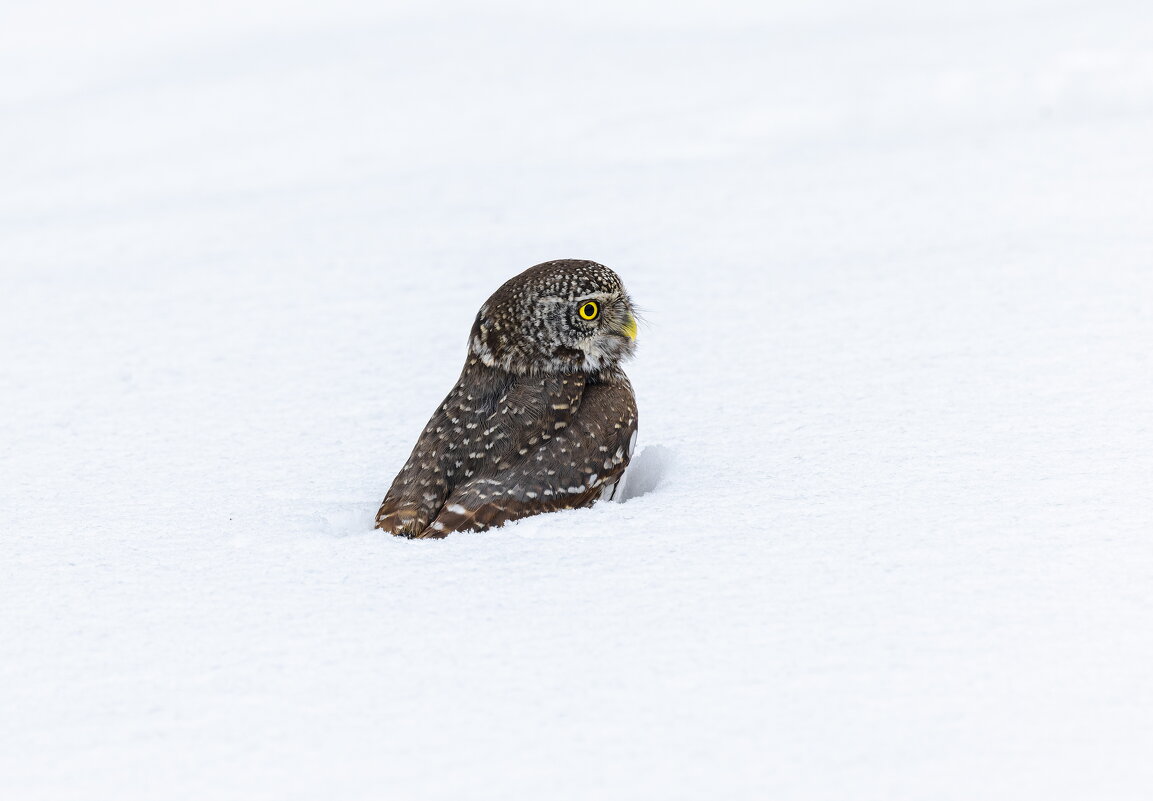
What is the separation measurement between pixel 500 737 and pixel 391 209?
5.13m

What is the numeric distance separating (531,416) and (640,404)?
39.5 inches

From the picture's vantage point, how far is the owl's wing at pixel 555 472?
352 centimetres

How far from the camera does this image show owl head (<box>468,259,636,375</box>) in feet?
12.7

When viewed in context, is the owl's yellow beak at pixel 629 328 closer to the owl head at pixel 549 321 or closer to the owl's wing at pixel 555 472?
the owl head at pixel 549 321

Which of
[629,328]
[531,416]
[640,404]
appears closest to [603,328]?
[629,328]

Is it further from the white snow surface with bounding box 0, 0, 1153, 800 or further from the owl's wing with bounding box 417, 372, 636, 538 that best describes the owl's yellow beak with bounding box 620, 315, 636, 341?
the white snow surface with bounding box 0, 0, 1153, 800

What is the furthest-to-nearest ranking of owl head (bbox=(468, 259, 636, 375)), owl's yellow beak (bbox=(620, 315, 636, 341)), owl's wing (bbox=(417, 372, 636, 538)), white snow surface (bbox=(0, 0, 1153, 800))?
owl's yellow beak (bbox=(620, 315, 636, 341)), owl head (bbox=(468, 259, 636, 375)), owl's wing (bbox=(417, 372, 636, 538)), white snow surface (bbox=(0, 0, 1153, 800))

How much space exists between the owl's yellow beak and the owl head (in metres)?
0.04

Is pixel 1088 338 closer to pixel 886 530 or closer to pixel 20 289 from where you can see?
pixel 886 530

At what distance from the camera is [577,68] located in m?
9.18

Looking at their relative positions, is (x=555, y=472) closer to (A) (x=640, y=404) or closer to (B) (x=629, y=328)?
(B) (x=629, y=328)

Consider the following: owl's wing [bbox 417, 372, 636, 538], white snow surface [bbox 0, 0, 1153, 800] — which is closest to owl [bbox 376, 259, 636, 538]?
owl's wing [bbox 417, 372, 636, 538]

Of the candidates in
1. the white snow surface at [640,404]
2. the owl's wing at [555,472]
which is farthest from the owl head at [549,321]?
the white snow surface at [640,404]

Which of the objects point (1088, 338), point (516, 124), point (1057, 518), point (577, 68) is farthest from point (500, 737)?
point (577, 68)
